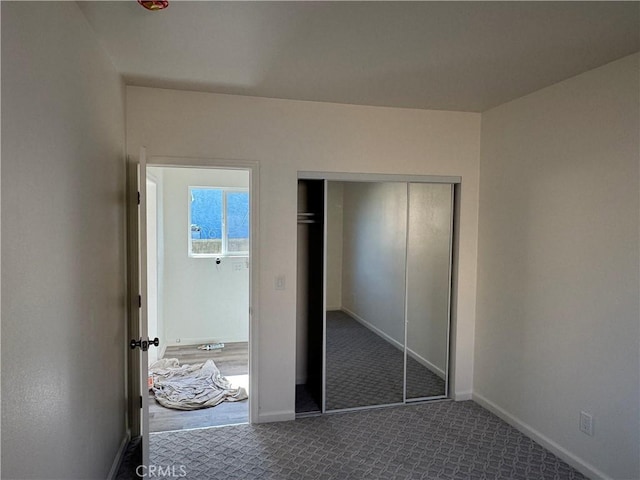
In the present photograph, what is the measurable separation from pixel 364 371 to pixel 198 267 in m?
2.73

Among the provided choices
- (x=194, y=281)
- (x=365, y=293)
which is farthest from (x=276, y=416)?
(x=194, y=281)

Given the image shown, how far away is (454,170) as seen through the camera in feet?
12.3

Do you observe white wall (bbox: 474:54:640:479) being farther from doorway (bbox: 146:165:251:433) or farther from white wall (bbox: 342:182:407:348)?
doorway (bbox: 146:165:251:433)

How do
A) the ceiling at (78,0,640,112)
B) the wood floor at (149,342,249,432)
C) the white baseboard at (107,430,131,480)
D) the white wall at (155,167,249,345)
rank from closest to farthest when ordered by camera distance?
the ceiling at (78,0,640,112) < the white baseboard at (107,430,131,480) < the wood floor at (149,342,249,432) < the white wall at (155,167,249,345)

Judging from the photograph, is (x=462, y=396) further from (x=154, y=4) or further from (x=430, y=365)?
(x=154, y=4)

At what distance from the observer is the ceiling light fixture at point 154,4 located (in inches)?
70.9

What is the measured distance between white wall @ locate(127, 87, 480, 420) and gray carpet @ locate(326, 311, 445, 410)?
388 millimetres

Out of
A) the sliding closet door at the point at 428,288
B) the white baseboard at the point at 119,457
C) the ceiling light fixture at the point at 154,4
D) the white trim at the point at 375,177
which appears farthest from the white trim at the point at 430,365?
the ceiling light fixture at the point at 154,4

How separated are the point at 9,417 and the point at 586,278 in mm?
3023

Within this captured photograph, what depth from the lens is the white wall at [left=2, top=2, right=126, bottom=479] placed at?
1.28 m

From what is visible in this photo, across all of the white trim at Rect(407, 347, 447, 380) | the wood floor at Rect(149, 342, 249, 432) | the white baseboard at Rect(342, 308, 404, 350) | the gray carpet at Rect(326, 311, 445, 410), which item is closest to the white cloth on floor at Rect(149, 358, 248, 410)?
the wood floor at Rect(149, 342, 249, 432)

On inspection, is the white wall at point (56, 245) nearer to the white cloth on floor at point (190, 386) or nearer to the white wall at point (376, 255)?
the white cloth on floor at point (190, 386)

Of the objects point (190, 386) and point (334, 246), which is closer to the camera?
point (334, 246)

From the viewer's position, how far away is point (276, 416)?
11.3 ft
